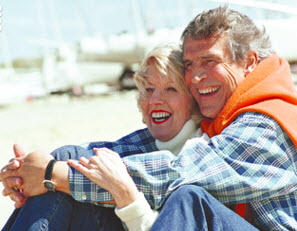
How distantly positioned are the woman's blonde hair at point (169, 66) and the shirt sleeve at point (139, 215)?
2.88 feet

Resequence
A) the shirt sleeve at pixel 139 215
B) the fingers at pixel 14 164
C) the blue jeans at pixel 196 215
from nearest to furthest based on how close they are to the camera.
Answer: the blue jeans at pixel 196 215 → the shirt sleeve at pixel 139 215 → the fingers at pixel 14 164

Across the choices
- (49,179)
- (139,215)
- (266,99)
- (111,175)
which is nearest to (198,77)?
(266,99)

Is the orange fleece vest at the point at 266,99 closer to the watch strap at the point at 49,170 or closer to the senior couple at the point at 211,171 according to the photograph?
the senior couple at the point at 211,171

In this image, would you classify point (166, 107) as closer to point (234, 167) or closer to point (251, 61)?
point (251, 61)

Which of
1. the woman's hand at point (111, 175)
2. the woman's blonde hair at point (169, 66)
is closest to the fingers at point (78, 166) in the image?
the woman's hand at point (111, 175)

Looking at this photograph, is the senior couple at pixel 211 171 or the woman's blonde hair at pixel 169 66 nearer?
the senior couple at pixel 211 171

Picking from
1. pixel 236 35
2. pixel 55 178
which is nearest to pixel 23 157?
pixel 55 178

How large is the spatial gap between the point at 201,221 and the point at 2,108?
17.2 m

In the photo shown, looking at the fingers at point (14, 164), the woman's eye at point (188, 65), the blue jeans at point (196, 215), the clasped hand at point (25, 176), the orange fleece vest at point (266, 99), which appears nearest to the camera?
the blue jeans at point (196, 215)

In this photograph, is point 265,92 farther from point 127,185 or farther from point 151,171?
point 127,185

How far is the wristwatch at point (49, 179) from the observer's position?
7.14ft

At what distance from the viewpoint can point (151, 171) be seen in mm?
2131

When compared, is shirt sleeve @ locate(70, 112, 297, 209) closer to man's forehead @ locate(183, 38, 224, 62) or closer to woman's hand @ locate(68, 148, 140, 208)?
woman's hand @ locate(68, 148, 140, 208)

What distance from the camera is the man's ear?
254 centimetres
